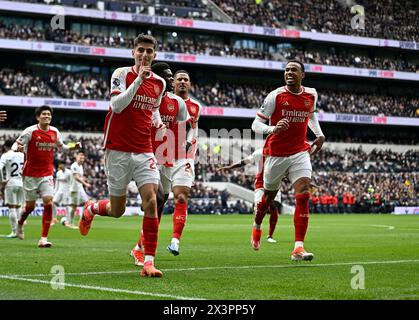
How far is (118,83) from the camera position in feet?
31.3

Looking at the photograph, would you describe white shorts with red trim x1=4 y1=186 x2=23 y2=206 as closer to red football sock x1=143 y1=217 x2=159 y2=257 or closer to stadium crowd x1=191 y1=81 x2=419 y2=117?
red football sock x1=143 y1=217 x2=159 y2=257

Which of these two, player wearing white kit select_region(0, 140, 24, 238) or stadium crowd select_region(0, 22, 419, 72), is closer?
player wearing white kit select_region(0, 140, 24, 238)

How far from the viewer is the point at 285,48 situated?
2854 inches

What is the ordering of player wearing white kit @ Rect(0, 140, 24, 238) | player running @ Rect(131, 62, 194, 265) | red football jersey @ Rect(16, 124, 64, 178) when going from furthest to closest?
player wearing white kit @ Rect(0, 140, 24, 238) → red football jersey @ Rect(16, 124, 64, 178) → player running @ Rect(131, 62, 194, 265)

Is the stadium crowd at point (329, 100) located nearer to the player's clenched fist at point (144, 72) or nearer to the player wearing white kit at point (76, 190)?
the player wearing white kit at point (76, 190)

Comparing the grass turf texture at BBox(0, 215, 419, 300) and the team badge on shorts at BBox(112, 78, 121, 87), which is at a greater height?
the team badge on shorts at BBox(112, 78, 121, 87)

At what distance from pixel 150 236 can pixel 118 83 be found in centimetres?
191

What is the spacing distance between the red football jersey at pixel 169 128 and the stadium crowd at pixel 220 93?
45.0 m

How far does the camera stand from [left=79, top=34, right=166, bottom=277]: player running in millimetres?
9461

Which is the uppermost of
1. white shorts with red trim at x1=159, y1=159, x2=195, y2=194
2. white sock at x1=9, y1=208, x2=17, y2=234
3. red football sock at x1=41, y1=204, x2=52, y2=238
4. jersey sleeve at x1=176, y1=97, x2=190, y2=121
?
jersey sleeve at x1=176, y1=97, x2=190, y2=121

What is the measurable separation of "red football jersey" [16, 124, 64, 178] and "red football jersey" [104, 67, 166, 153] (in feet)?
21.0

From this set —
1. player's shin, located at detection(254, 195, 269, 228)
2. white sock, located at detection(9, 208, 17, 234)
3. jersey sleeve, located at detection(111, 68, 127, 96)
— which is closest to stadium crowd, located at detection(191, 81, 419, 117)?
white sock, located at detection(9, 208, 17, 234)
